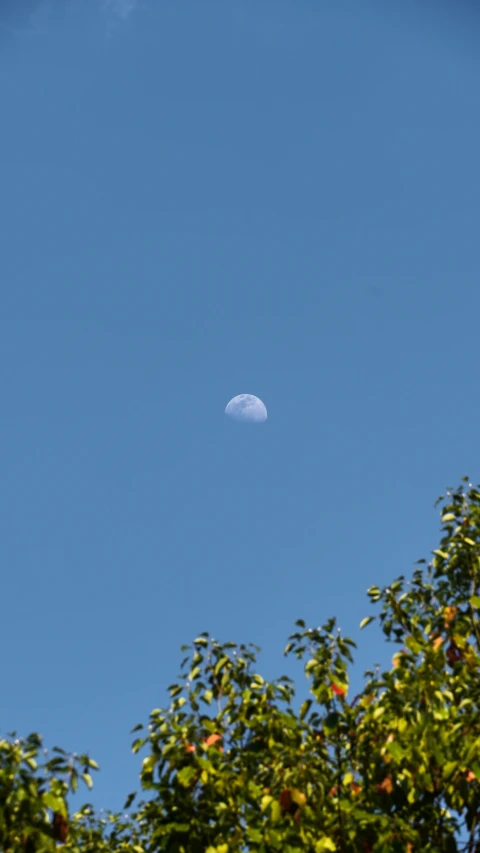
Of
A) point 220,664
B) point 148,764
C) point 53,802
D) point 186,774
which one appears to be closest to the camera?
point 53,802

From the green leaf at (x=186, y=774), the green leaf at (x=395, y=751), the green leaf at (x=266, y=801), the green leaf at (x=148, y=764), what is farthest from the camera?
the green leaf at (x=148, y=764)

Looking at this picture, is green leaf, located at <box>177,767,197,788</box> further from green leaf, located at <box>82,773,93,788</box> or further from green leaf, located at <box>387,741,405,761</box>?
green leaf, located at <box>387,741,405,761</box>

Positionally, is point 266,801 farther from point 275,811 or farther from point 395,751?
point 395,751

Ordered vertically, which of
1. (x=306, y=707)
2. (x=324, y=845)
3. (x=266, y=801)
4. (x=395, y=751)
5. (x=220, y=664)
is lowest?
(x=324, y=845)

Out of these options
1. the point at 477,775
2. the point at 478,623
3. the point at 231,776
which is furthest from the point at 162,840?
the point at 478,623

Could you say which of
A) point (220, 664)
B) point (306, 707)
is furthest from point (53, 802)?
point (306, 707)

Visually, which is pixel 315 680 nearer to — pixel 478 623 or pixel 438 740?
pixel 438 740

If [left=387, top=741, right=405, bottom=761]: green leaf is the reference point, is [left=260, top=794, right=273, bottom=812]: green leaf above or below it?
below

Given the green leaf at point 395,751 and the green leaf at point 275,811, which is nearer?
the green leaf at point 275,811

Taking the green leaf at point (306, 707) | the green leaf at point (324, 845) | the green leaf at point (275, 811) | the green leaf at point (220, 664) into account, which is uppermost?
the green leaf at point (220, 664)

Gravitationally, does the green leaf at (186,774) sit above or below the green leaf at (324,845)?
above

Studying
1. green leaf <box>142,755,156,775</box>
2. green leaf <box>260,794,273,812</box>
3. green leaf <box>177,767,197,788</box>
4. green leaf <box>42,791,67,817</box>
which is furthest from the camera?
green leaf <box>142,755,156,775</box>

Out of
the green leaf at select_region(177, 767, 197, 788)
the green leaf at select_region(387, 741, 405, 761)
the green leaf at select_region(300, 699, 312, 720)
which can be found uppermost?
the green leaf at select_region(300, 699, 312, 720)

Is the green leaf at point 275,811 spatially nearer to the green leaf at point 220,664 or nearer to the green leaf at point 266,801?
the green leaf at point 266,801
